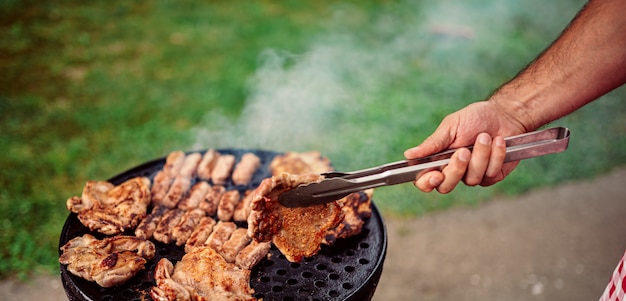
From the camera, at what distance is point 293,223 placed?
8.38 ft

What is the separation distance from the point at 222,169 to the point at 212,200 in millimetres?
340

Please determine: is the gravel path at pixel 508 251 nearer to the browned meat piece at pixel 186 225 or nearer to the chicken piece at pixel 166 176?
the chicken piece at pixel 166 176

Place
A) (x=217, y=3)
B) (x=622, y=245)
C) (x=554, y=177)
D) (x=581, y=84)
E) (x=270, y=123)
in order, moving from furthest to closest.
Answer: (x=217, y=3) < (x=270, y=123) < (x=554, y=177) < (x=622, y=245) < (x=581, y=84)

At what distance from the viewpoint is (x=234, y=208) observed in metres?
3.07

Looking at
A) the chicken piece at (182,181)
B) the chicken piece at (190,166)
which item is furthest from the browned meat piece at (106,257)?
the chicken piece at (190,166)

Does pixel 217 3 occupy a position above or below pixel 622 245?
above

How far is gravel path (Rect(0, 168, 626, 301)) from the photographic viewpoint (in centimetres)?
484

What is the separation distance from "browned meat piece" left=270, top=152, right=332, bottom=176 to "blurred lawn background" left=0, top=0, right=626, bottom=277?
251 cm

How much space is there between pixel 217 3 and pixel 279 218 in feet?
31.0

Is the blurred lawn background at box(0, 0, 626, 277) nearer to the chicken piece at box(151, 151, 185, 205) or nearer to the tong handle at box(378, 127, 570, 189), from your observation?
the chicken piece at box(151, 151, 185, 205)

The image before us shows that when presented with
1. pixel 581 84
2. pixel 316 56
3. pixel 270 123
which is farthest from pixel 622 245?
pixel 316 56

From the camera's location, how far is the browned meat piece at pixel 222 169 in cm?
338

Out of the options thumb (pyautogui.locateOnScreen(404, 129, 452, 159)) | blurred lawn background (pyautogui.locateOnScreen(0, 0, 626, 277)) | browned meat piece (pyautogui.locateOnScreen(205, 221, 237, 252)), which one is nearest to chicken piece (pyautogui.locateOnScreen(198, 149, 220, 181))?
browned meat piece (pyautogui.locateOnScreen(205, 221, 237, 252))

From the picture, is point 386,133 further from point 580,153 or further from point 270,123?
point 580,153
